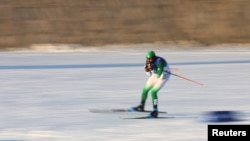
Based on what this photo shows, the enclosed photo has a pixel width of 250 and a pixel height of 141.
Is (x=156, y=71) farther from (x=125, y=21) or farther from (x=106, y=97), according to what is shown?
(x=125, y=21)

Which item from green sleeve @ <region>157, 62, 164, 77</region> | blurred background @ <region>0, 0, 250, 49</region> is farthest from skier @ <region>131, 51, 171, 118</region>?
blurred background @ <region>0, 0, 250, 49</region>

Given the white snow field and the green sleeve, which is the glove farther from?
the white snow field

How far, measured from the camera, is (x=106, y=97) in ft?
40.7

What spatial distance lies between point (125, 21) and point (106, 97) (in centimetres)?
1707

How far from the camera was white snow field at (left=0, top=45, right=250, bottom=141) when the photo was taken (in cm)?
916

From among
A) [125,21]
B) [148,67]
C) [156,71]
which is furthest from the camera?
[125,21]

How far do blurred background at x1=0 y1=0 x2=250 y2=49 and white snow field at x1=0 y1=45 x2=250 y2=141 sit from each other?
25.6 feet

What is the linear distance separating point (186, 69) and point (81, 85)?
379 centimetres

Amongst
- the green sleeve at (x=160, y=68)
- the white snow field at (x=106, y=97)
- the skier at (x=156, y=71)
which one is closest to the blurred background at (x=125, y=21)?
the white snow field at (x=106, y=97)

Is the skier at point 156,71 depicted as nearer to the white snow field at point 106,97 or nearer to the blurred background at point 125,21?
the white snow field at point 106,97

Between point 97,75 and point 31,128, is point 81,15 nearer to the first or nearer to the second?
point 97,75

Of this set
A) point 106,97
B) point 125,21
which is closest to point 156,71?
point 106,97

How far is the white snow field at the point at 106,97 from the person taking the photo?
30.1 feet

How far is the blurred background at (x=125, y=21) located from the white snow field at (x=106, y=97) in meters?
7.80
